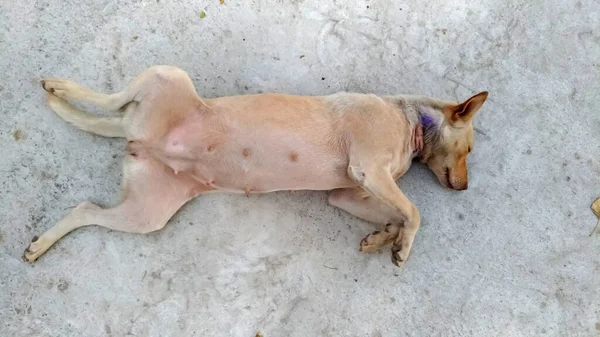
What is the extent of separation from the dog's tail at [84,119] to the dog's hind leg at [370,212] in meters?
1.55

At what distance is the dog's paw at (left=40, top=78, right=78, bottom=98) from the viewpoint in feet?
10.7

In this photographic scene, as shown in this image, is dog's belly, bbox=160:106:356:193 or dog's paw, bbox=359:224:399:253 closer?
dog's belly, bbox=160:106:356:193

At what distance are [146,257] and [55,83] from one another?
129cm

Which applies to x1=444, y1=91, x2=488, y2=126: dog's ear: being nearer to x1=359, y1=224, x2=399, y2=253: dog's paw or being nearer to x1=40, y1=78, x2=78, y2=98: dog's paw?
x1=359, y1=224, x2=399, y2=253: dog's paw

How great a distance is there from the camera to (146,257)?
3402 millimetres

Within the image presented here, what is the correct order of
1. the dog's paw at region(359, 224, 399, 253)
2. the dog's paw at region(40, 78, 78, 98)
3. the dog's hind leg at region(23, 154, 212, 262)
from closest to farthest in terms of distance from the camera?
1. the dog's hind leg at region(23, 154, 212, 262)
2. the dog's paw at region(40, 78, 78, 98)
3. the dog's paw at region(359, 224, 399, 253)

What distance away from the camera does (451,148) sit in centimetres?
341

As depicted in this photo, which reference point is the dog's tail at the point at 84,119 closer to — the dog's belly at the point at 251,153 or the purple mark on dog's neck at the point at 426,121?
the dog's belly at the point at 251,153

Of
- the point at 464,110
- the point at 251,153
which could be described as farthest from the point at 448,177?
the point at 251,153

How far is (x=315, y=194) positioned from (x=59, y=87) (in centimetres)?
186

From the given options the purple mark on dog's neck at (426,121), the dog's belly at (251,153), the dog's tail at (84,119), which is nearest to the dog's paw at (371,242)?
the dog's belly at (251,153)

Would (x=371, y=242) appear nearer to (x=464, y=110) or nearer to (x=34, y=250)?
(x=464, y=110)

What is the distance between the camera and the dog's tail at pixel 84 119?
3316mm

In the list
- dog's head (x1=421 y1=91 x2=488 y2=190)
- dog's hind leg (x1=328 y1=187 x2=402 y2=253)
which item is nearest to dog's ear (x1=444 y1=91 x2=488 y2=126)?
dog's head (x1=421 y1=91 x2=488 y2=190)
